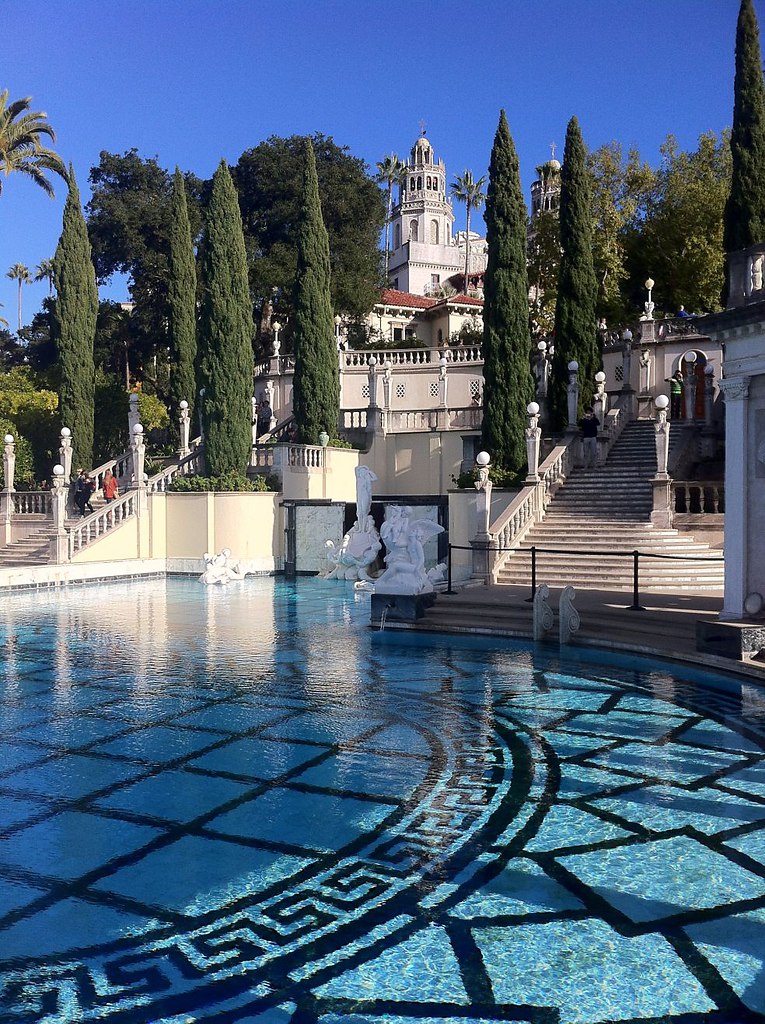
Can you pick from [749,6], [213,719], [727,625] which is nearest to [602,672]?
[727,625]

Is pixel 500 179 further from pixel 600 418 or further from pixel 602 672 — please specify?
pixel 602 672

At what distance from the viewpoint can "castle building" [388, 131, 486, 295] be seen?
10550cm

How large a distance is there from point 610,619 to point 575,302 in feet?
53.5

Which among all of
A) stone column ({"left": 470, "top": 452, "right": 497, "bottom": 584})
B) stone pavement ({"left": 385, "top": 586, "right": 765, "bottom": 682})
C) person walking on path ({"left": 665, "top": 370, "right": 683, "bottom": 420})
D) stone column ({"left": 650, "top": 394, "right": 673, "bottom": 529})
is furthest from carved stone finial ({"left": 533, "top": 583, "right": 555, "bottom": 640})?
person walking on path ({"left": 665, "top": 370, "right": 683, "bottom": 420})

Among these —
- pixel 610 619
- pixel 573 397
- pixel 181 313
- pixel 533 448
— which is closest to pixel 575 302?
pixel 573 397

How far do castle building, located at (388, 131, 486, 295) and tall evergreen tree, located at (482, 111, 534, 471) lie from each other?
75828 millimetres

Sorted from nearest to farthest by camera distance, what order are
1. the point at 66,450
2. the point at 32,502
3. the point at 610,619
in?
the point at 610,619, the point at 32,502, the point at 66,450

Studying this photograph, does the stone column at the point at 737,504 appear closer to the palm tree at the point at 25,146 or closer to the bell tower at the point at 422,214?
the palm tree at the point at 25,146

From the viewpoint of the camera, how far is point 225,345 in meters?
28.5

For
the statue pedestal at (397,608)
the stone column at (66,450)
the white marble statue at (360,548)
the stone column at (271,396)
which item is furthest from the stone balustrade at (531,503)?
the stone column at (271,396)

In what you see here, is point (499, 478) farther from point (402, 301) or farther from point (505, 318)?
point (402, 301)

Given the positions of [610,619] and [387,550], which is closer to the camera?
[610,619]

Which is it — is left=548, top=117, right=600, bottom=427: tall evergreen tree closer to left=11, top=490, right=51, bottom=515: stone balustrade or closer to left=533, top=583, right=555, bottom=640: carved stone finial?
left=533, top=583, right=555, bottom=640: carved stone finial

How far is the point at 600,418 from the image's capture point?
28.2 meters
